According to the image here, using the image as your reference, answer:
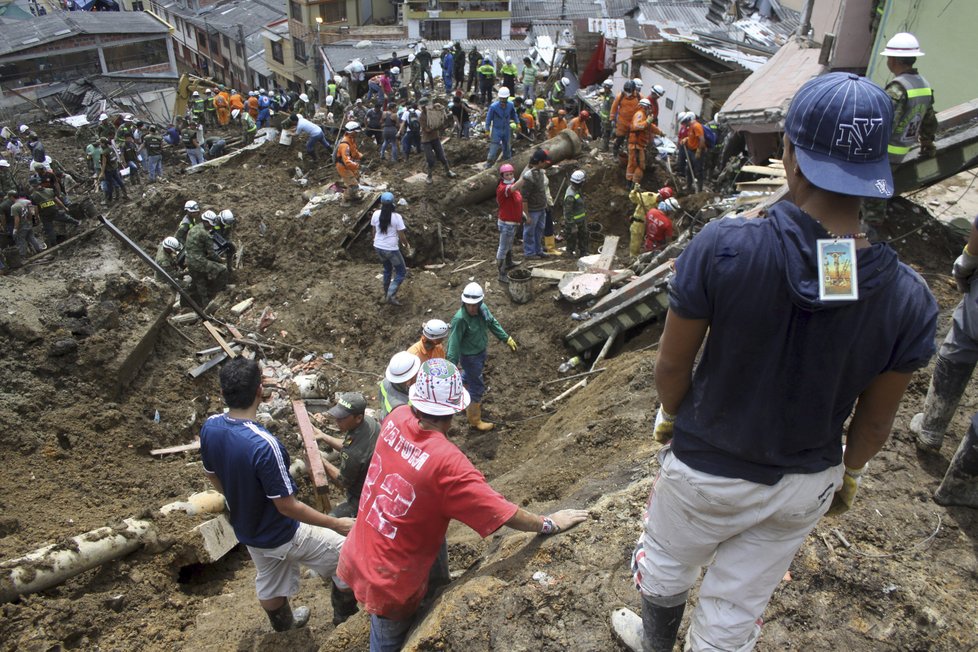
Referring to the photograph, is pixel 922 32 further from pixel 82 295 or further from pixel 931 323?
pixel 82 295

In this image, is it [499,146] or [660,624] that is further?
[499,146]

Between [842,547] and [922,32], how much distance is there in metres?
10.2

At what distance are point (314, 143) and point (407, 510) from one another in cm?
1603

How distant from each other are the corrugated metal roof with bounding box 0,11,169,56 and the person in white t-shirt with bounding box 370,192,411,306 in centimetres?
3166

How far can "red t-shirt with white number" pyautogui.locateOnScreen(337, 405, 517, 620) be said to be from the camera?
2.90 metres

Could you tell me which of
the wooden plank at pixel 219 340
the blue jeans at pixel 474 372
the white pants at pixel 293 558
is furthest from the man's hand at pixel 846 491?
the wooden plank at pixel 219 340

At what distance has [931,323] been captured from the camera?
5.97ft

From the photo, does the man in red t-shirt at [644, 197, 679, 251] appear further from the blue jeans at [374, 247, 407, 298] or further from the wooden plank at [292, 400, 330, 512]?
the wooden plank at [292, 400, 330, 512]

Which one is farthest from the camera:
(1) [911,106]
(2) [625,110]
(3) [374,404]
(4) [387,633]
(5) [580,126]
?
(5) [580,126]

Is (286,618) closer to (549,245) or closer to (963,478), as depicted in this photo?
(963,478)

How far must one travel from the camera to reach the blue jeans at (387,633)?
322cm

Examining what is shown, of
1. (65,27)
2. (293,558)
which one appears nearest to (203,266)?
(293,558)

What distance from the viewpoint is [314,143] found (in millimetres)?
17422

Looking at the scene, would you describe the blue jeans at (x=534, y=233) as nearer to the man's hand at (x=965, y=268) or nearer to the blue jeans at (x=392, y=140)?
the blue jeans at (x=392, y=140)
